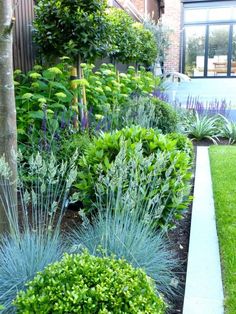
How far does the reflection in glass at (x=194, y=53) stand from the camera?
1669cm

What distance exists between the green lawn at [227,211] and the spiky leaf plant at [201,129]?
4.04 ft

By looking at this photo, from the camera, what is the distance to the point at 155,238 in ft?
8.11

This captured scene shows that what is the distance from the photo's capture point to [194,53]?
16750 millimetres

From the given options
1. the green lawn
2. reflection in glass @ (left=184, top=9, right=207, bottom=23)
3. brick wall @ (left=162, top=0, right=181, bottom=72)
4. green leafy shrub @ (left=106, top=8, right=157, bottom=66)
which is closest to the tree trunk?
the green lawn

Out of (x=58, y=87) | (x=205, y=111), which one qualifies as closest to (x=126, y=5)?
(x=205, y=111)

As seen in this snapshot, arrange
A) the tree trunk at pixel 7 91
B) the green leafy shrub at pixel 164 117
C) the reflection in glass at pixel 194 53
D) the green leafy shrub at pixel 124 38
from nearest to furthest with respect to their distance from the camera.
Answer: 1. the tree trunk at pixel 7 91
2. the green leafy shrub at pixel 164 117
3. the green leafy shrub at pixel 124 38
4. the reflection in glass at pixel 194 53

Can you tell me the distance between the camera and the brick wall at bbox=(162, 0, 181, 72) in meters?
16.2

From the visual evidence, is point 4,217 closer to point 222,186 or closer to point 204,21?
point 222,186

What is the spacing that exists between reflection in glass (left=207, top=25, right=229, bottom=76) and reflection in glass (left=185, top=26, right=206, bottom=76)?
1.17 ft

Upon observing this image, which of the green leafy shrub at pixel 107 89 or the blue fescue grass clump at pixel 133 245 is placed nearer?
the blue fescue grass clump at pixel 133 245

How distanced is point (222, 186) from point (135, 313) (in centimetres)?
337

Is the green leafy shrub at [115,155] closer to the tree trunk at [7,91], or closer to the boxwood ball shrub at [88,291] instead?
the tree trunk at [7,91]

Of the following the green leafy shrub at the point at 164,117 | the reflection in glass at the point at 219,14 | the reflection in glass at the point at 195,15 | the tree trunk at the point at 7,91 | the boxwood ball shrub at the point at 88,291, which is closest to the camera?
the boxwood ball shrub at the point at 88,291

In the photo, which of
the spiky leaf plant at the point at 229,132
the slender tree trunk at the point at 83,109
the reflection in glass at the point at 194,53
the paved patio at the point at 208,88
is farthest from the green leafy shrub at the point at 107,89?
the reflection in glass at the point at 194,53
